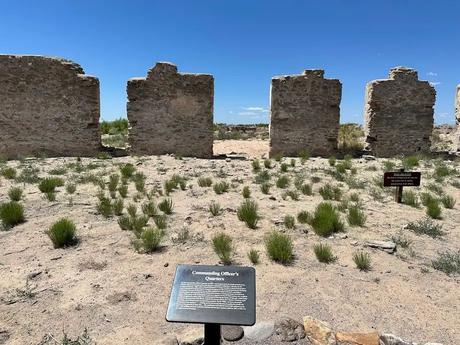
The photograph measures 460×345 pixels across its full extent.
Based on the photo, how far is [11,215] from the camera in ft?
21.2

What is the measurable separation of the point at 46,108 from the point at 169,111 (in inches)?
169

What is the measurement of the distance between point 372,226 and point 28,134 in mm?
12001

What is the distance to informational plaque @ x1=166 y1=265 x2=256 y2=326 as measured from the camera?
279 cm

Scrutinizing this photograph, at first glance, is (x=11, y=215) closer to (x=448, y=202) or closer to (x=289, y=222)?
(x=289, y=222)

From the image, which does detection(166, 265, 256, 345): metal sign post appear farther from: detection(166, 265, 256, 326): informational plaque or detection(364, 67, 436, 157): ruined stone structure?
detection(364, 67, 436, 157): ruined stone structure

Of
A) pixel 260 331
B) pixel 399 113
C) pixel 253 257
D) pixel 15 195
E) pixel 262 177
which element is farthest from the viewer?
pixel 399 113

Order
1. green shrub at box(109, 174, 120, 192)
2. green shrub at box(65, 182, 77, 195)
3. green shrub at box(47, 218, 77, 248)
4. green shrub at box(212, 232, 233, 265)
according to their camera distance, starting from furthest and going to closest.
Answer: green shrub at box(109, 174, 120, 192) < green shrub at box(65, 182, 77, 195) < green shrub at box(47, 218, 77, 248) < green shrub at box(212, 232, 233, 265)

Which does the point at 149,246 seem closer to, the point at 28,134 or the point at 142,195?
the point at 142,195

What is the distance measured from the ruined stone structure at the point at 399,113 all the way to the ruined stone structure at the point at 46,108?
419 inches

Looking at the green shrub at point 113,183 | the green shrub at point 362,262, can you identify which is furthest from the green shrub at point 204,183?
the green shrub at point 362,262

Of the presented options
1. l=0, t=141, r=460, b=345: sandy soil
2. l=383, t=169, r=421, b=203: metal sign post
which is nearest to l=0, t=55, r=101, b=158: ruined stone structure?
l=0, t=141, r=460, b=345: sandy soil

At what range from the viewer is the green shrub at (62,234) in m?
5.67

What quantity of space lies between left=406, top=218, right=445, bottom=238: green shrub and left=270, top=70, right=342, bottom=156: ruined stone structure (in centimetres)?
820

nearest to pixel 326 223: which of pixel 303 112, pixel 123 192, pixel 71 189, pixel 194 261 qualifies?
pixel 194 261
